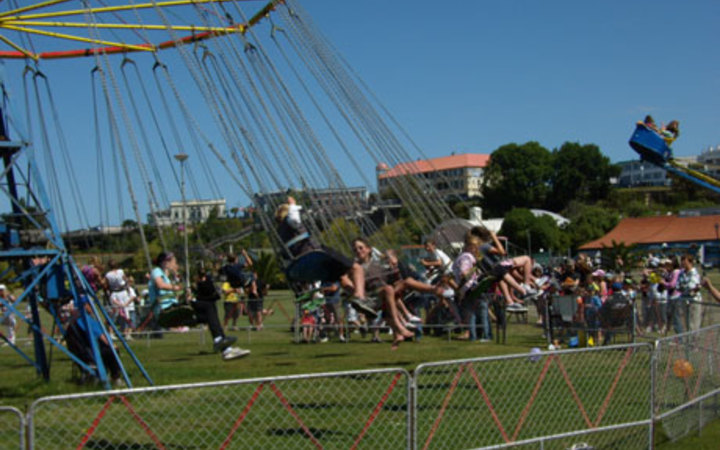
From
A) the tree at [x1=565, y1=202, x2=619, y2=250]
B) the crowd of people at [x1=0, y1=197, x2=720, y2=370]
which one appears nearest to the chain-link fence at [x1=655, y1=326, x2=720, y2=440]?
the crowd of people at [x1=0, y1=197, x2=720, y2=370]

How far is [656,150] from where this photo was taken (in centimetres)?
1543

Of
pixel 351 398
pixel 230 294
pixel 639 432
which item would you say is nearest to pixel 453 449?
pixel 639 432

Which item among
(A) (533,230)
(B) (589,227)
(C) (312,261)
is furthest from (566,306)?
(B) (589,227)

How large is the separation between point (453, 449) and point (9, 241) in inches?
284

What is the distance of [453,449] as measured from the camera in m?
7.13

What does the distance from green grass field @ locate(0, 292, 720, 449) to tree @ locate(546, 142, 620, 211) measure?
92419 millimetres

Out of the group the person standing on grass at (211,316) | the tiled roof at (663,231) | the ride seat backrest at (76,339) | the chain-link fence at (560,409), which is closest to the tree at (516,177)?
the tiled roof at (663,231)

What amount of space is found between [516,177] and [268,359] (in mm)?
96185

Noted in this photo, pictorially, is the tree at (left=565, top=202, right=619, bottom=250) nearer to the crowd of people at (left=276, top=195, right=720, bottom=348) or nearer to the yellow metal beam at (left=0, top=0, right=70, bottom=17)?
the crowd of people at (left=276, top=195, right=720, bottom=348)

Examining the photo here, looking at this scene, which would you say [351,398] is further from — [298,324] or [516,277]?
[298,324]

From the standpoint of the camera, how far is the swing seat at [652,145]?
50.7 ft

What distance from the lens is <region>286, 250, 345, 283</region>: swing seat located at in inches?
424

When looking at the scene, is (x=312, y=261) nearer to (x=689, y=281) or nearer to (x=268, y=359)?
(x=268, y=359)

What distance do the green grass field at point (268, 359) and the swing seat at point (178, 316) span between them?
0.85m
